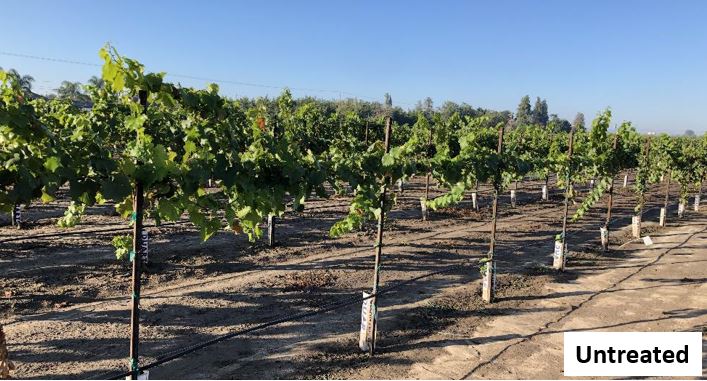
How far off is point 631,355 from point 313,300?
616 cm

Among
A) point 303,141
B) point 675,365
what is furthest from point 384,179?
point 303,141

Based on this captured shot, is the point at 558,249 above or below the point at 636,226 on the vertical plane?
below

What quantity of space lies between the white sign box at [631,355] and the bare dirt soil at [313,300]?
13.5 inches

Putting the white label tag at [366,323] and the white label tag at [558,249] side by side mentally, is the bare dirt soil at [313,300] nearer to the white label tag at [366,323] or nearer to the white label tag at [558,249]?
the white label tag at [366,323]

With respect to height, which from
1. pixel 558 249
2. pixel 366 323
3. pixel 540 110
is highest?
pixel 540 110

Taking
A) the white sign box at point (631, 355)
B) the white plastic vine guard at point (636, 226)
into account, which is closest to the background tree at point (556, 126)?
the white plastic vine guard at point (636, 226)

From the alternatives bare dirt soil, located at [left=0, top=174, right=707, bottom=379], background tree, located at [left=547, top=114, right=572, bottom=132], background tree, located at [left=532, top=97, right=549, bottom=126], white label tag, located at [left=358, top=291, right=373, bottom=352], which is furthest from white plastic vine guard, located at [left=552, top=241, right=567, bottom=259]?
background tree, located at [left=532, top=97, right=549, bottom=126]

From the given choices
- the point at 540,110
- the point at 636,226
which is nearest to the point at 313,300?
the point at 636,226

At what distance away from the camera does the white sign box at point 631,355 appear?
26.0 ft

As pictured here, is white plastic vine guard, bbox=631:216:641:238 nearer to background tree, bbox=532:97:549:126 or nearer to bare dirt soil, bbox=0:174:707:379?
bare dirt soil, bbox=0:174:707:379

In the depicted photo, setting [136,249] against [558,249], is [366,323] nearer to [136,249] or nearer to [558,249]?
[136,249]

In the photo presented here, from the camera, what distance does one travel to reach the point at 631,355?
8164 millimetres

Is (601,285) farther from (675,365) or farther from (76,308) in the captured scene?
(76,308)

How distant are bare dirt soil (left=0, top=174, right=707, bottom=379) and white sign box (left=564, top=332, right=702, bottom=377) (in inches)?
13.5
